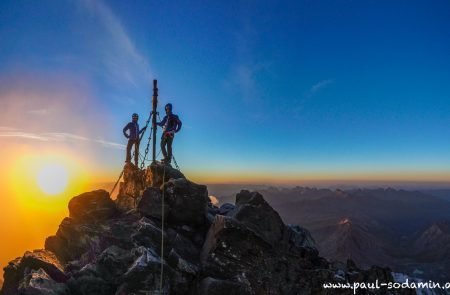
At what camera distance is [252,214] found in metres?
29.6

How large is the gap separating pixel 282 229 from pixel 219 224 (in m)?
Answer: 6.80

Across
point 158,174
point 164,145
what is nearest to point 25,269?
point 158,174

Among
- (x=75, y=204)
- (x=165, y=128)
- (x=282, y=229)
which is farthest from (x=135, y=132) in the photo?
(x=282, y=229)

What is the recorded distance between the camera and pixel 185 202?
2911 cm

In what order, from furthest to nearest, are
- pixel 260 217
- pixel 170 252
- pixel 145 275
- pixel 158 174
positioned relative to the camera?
pixel 158 174 → pixel 260 217 → pixel 170 252 → pixel 145 275

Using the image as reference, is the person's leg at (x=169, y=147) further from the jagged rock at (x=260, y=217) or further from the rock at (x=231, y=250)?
the rock at (x=231, y=250)

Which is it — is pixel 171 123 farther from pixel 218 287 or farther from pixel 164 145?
pixel 218 287

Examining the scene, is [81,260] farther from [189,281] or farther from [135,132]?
[135,132]

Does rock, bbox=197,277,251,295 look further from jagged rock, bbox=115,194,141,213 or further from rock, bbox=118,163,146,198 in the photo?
rock, bbox=118,163,146,198

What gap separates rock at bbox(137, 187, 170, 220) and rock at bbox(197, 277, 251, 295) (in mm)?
7709

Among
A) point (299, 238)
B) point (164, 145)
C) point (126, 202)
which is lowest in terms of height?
point (299, 238)

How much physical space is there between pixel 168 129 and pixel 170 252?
13.8 m

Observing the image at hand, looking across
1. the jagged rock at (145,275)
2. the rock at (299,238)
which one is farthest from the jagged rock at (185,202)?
the rock at (299,238)

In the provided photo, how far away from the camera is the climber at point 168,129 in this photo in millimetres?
34562
